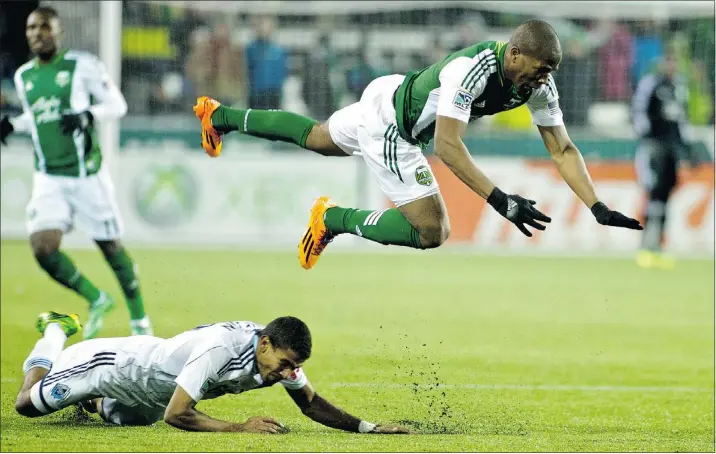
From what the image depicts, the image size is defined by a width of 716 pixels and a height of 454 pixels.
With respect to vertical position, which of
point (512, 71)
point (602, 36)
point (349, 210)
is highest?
point (602, 36)

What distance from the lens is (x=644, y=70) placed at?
2144 centimetres

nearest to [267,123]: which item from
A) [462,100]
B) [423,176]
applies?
[423,176]

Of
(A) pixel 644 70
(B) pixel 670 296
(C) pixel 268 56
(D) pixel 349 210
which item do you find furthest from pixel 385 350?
(A) pixel 644 70

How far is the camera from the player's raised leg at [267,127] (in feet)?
26.6

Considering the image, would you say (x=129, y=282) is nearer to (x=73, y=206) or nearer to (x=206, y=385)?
(x=73, y=206)

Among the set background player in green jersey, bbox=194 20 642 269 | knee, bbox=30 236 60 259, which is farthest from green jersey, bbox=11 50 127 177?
background player in green jersey, bbox=194 20 642 269

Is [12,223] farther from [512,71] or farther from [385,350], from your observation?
[512,71]

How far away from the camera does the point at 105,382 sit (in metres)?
6.67

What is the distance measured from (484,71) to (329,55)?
14.0 meters

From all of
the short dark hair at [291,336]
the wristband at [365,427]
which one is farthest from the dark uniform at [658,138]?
the short dark hair at [291,336]

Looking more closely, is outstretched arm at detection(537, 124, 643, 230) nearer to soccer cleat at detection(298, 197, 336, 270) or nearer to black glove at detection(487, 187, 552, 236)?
black glove at detection(487, 187, 552, 236)

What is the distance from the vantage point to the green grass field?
22.2ft

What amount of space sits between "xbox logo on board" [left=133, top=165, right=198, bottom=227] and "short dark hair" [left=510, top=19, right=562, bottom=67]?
1294 cm

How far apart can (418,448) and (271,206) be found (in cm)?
1347
